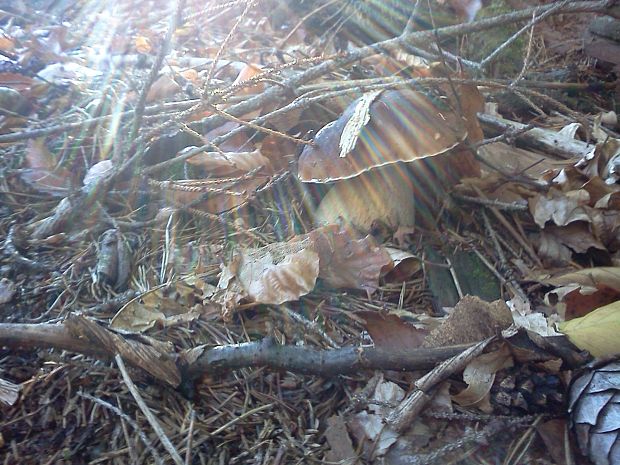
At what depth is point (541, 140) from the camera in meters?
1.84

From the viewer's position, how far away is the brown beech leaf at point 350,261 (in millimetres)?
1398

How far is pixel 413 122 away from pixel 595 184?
0.55 meters

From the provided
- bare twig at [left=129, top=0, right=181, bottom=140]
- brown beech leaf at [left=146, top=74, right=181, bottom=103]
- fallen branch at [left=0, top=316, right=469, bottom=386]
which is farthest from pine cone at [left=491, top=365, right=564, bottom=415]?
brown beech leaf at [left=146, top=74, right=181, bottom=103]

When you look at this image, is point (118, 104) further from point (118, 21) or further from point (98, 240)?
point (118, 21)

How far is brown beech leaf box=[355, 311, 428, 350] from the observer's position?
1.24m

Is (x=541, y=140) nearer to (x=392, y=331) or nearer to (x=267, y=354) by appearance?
(x=392, y=331)

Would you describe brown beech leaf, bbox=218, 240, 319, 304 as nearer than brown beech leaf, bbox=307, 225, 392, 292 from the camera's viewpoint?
Yes

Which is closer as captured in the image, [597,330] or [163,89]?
[597,330]

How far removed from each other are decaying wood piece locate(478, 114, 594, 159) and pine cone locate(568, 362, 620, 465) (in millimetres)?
936

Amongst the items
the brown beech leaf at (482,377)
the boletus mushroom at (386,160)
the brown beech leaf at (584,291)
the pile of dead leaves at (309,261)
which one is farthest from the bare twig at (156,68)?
the brown beech leaf at (584,291)

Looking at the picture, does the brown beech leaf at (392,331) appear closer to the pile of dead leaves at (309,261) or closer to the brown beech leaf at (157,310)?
the pile of dead leaves at (309,261)

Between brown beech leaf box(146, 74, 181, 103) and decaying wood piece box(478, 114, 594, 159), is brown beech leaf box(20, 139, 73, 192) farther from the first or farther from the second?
decaying wood piece box(478, 114, 594, 159)

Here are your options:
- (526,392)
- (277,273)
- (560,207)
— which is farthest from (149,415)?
(560,207)

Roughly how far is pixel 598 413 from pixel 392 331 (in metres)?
0.44
